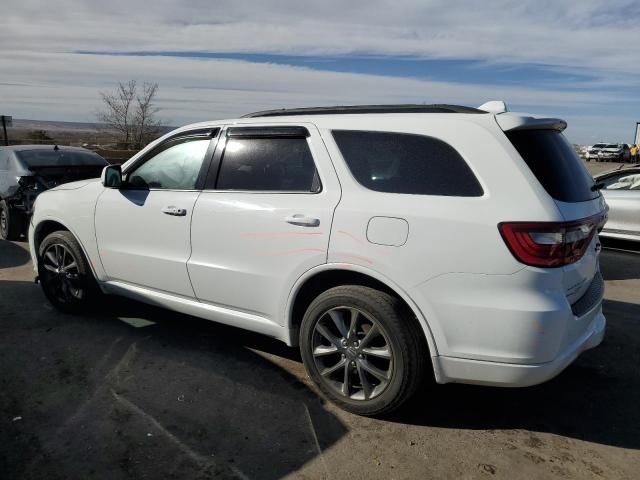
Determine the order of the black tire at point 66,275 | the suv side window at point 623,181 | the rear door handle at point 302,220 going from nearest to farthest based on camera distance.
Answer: the rear door handle at point 302,220
the black tire at point 66,275
the suv side window at point 623,181

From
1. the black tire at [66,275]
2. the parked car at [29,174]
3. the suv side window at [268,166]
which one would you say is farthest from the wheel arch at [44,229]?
the parked car at [29,174]

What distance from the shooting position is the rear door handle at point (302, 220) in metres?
3.22

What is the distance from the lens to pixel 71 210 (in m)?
4.65

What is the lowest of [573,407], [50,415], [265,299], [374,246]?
[50,415]

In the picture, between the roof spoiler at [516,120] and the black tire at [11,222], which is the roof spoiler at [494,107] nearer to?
the roof spoiler at [516,120]

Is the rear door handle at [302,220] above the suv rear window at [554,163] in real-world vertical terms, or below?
below

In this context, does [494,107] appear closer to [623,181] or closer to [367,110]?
[367,110]

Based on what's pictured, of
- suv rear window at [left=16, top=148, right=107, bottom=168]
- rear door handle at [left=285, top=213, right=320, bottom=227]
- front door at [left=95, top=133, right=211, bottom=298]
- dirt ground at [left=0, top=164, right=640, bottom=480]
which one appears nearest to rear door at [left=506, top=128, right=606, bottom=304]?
dirt ground at [left=0, top=164, right=640, bottom=480]

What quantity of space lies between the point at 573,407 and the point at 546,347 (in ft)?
3.30

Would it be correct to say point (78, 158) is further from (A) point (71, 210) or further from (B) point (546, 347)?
(B) point (546, 347)

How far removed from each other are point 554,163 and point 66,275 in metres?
4.08

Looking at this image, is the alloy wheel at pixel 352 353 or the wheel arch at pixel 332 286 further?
the alloy wheel at pixel 352 353

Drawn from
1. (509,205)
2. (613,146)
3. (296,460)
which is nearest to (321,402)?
(296,460)

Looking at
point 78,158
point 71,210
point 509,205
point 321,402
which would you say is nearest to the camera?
point 509,205
